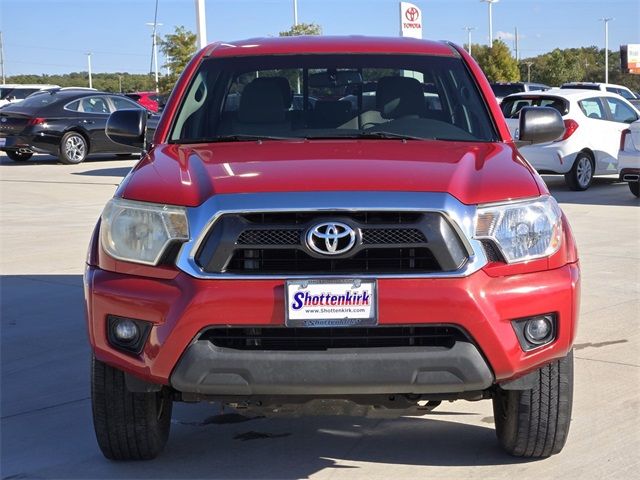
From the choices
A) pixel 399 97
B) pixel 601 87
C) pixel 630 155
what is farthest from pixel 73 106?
pixel 399 97

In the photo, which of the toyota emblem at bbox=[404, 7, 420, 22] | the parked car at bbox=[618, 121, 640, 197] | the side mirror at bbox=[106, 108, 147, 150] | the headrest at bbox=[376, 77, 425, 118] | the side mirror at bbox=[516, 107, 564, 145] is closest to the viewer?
the headrest at bbox=[376, 77, 425, 118]

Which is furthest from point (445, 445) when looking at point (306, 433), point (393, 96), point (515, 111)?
point (515, 111)

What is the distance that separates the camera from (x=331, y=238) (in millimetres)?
3678

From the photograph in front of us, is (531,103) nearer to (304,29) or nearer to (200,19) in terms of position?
(200,19)

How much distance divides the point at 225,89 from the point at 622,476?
2.69 meters

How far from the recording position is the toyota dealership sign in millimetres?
20500

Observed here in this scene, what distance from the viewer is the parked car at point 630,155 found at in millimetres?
14055

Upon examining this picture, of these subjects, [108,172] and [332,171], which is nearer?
[332,171]

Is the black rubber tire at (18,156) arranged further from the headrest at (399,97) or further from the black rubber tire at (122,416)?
the black rubber tire at (122,416)

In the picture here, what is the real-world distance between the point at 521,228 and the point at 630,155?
35.6 feet

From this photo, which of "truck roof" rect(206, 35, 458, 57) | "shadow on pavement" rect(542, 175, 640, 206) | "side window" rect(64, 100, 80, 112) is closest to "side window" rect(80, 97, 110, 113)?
"side window" rect(64, 100, 80, 112)

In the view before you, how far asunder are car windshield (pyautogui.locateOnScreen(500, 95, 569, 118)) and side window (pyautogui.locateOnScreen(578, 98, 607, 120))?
324mm

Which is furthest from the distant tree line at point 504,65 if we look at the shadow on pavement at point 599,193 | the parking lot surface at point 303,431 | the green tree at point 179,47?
the parking lot surface at point 303,431

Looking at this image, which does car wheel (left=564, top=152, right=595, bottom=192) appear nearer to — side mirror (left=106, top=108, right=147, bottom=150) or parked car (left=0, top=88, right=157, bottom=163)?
parked car (left=0, top=88, right=157, bottom=163)
